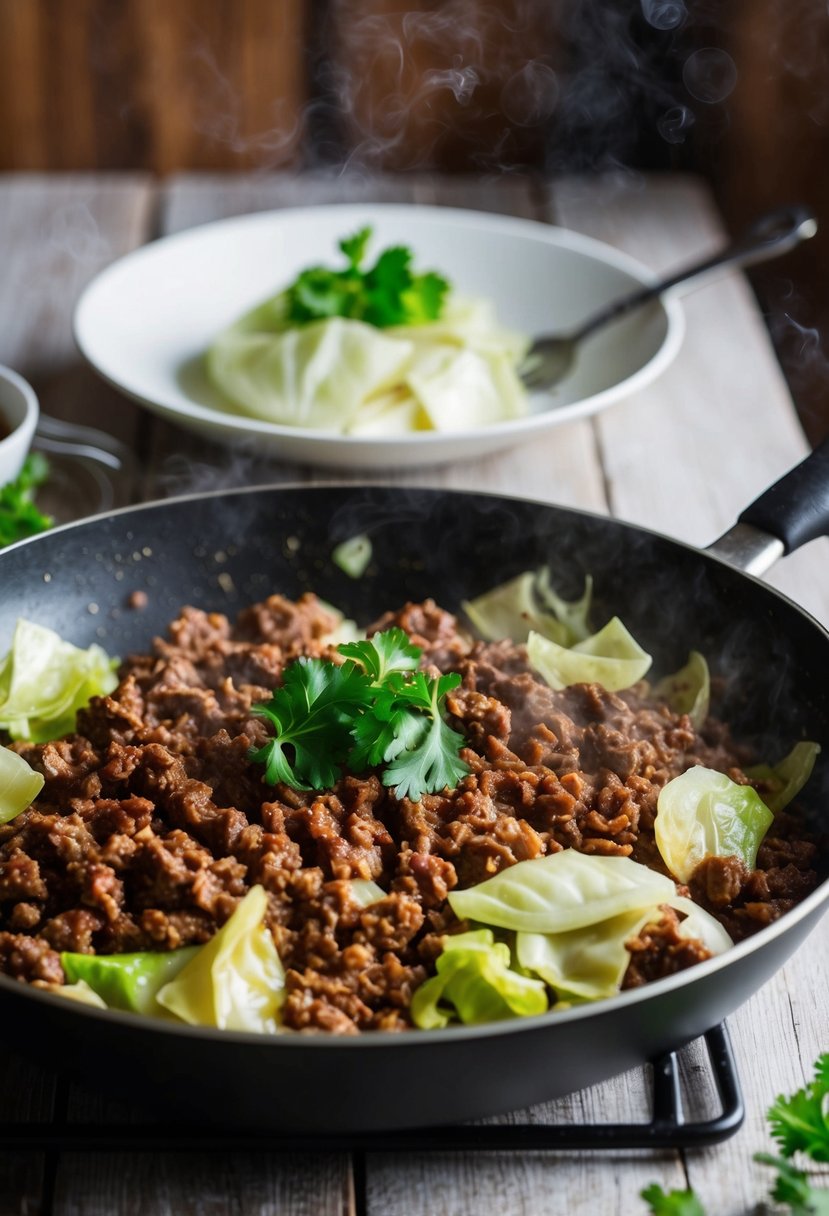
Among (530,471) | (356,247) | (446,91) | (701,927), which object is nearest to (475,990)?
(701,927)

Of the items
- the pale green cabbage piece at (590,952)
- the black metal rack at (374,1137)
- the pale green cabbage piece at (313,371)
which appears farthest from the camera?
the pale green cabbage piece at (313,371)

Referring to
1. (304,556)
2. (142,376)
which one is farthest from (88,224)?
(304,556)

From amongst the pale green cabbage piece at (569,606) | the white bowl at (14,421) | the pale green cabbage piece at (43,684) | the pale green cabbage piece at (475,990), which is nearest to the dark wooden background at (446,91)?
the pale green cabbage piece at (569,606)

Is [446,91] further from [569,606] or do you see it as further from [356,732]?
[356,732]

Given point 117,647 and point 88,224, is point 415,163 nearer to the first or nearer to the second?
point 88,224


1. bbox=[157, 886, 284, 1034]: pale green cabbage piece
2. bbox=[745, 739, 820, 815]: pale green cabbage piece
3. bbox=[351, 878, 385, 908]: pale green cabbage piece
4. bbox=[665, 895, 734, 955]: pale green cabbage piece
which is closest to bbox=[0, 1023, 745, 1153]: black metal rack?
bbox=[157, 886, 284, 1034]: pale green cabbage piece

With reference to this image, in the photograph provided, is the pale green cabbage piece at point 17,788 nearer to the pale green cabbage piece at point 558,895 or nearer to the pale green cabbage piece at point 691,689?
the pale green cabbage piece at point 558,895
